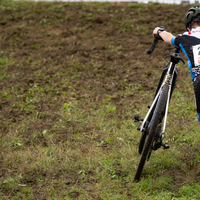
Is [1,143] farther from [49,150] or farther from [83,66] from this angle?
[83,66]

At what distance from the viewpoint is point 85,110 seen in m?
6.02

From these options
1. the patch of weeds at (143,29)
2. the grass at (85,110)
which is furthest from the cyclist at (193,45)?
the patch of weeds at (143,29)

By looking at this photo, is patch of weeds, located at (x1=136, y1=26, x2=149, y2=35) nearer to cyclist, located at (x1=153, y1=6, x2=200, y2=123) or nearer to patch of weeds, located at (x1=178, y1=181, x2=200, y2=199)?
cyclist, located at (x1=153, y1=6, x2=200, y2=123)

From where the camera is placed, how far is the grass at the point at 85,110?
3.72m

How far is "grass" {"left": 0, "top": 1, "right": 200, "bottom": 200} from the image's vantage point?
12.2 feet

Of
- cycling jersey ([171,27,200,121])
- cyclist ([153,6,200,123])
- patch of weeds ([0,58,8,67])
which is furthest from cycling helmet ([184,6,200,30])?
patch of weeds ([0,58,8,67])

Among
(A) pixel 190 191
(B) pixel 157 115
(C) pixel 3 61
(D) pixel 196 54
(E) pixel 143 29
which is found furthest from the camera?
(E) pixel 143 29

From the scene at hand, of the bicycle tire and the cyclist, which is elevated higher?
the cyclist

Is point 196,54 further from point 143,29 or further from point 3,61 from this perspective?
point 143,29

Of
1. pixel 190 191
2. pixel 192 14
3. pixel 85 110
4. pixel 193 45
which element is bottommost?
pixel 190 191

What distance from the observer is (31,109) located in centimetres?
606

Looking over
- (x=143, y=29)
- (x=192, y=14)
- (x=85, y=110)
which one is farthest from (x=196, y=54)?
(x=143, y=29)

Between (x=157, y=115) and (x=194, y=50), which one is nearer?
(x=194, y=50)

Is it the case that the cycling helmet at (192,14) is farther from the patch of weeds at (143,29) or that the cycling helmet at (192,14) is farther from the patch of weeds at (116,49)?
the patch of weeds at (143,29)
